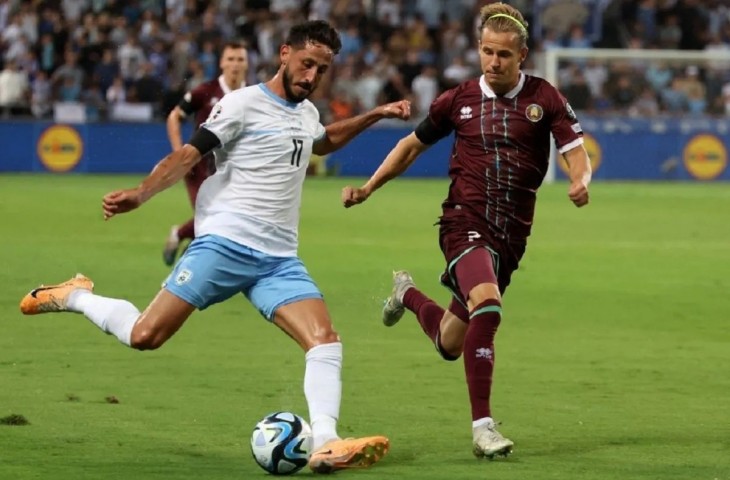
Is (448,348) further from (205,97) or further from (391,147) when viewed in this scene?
(391,147)

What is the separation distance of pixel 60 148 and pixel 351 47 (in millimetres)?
6245

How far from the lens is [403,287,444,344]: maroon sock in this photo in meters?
8.26

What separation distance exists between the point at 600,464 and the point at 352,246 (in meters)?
10.5

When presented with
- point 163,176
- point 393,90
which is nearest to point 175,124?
point 163,176

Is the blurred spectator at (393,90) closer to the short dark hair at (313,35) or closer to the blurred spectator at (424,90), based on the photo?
the blurred spectator at (424,90)

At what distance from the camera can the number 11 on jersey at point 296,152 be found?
23.2ft

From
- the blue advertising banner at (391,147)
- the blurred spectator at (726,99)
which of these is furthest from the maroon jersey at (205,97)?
the blurred spectator at (726,99)

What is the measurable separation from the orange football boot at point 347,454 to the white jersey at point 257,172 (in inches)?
40.1

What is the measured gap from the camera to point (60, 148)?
2795cm

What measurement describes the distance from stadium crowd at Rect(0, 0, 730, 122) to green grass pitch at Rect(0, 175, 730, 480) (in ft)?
33.7

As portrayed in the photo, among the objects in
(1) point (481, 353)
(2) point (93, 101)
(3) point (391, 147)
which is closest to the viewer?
(1) point (481, 353)

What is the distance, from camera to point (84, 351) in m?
10.0

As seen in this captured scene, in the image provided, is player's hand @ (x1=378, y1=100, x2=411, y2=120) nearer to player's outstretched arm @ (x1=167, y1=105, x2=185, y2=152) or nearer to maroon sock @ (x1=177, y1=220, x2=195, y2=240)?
maroon sock @ (x1=177, y1=220, x2=195, y2=240)

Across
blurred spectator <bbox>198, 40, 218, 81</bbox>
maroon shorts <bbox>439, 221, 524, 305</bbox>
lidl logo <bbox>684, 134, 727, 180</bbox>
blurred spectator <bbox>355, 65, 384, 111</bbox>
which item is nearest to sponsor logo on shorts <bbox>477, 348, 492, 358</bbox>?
maroon shorts <bbox>439, 221, 524, 305</bbox>
